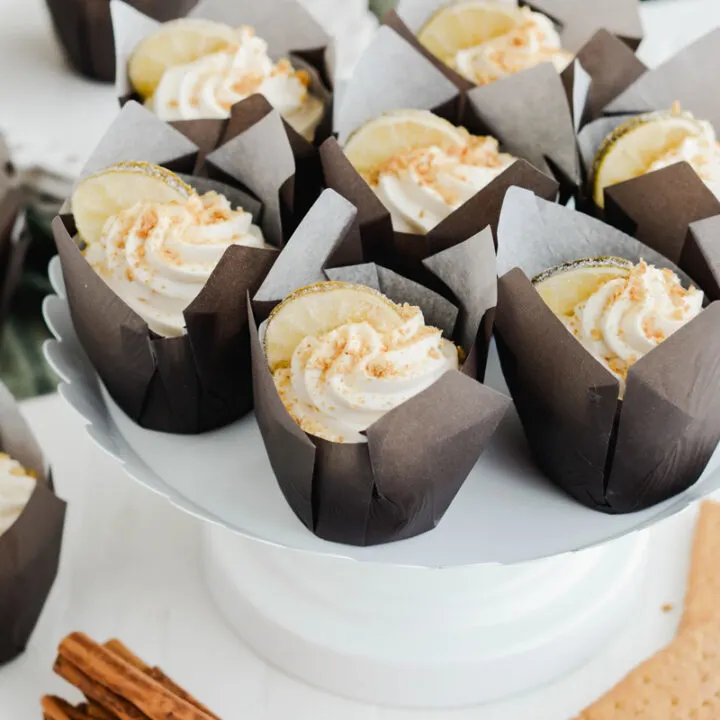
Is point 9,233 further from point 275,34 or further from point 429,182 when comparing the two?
point 429,182

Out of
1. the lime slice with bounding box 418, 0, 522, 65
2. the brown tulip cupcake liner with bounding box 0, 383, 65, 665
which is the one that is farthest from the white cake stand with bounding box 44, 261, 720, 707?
the lime slice with bounding box 418, 0, 522, 65

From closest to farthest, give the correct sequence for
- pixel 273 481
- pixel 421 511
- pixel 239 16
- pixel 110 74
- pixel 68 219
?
pixel 421 511 → pixel 273 481 → pixel 68 219 → pixel 239 16 → pixel 110 74

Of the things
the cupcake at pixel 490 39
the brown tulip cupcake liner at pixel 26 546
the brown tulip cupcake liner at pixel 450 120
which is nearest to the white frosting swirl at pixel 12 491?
the brown tulip cupcake liner at pixel 26 546

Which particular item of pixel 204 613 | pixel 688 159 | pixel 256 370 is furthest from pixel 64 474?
pixel 688 159

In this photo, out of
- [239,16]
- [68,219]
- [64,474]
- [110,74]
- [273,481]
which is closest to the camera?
[273,481]

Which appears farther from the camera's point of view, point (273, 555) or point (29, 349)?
point (29, 349)

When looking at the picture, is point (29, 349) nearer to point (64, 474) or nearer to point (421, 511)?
point (64, 474)

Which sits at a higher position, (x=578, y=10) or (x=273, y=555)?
(x=578, y=10)
